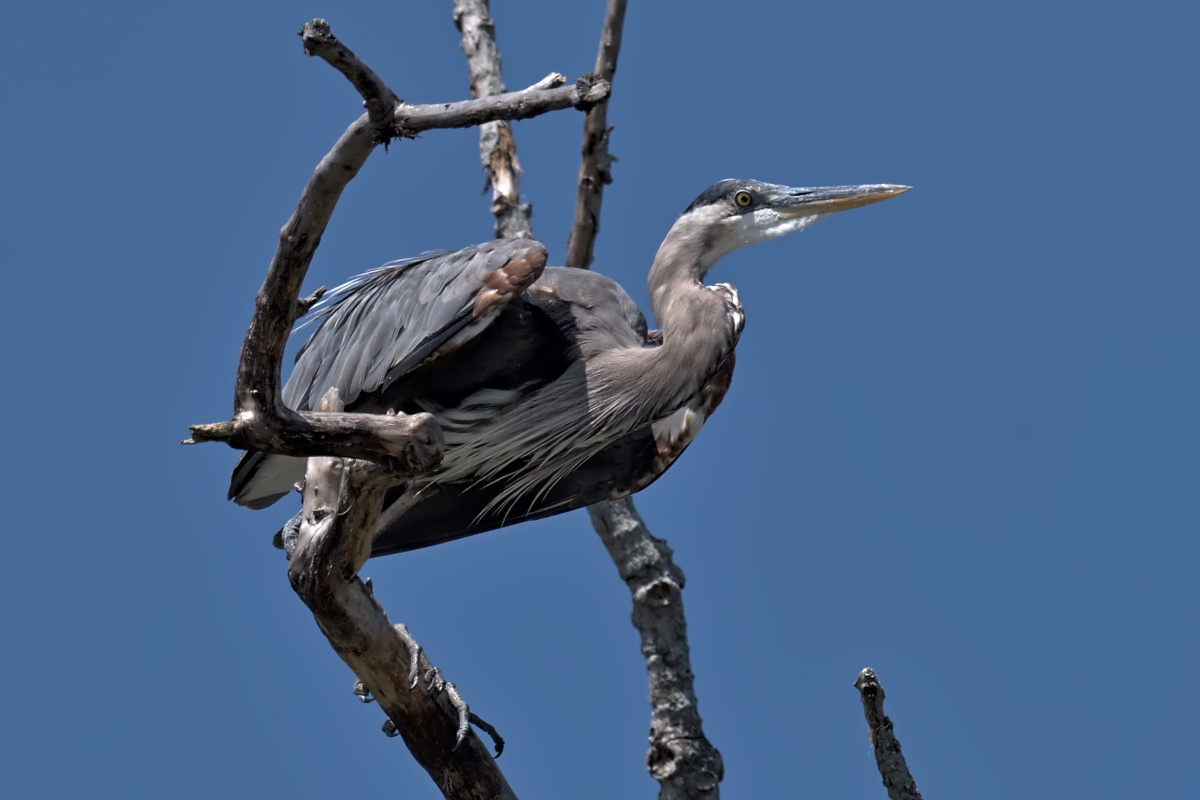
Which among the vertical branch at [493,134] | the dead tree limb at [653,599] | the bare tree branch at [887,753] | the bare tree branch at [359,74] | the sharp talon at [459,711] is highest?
the vertical branch at [493,134]

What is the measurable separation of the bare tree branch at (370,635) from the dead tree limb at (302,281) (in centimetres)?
29

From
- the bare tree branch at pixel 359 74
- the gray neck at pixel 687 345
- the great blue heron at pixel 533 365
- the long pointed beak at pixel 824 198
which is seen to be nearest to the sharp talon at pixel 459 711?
the great blue heron at pixel 533 365

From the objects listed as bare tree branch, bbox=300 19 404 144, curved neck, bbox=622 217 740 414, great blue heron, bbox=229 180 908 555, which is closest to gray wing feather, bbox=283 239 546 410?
great blue heron, bbox=229 180 908 555

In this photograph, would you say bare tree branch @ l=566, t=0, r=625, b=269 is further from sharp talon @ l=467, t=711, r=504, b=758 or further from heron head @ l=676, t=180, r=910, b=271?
sharp talon @ l=467, t=711, r=504, b=758

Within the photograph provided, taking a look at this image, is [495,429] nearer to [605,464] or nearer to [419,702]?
[605,464]

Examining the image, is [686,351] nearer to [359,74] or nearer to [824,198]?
[824,198]

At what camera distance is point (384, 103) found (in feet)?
9.04

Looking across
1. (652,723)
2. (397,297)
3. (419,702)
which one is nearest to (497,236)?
(397,297)

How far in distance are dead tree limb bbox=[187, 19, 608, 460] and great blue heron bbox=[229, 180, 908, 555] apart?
53.3 inches

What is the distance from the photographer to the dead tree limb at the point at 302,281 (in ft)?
8.84

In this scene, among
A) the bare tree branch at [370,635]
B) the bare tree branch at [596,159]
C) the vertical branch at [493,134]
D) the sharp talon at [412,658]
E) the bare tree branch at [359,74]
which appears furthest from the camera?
the vertical branch at [493,134]

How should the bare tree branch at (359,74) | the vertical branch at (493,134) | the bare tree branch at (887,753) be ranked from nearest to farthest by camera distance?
the bare tree branch at (359,74) → the bare tree branch at (887,753) → the vertical branch at (493,134)

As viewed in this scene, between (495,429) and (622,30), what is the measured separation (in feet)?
5.63

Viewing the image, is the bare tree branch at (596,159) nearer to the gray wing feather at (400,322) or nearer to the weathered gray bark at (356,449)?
the gray wing feather at (400,322)
